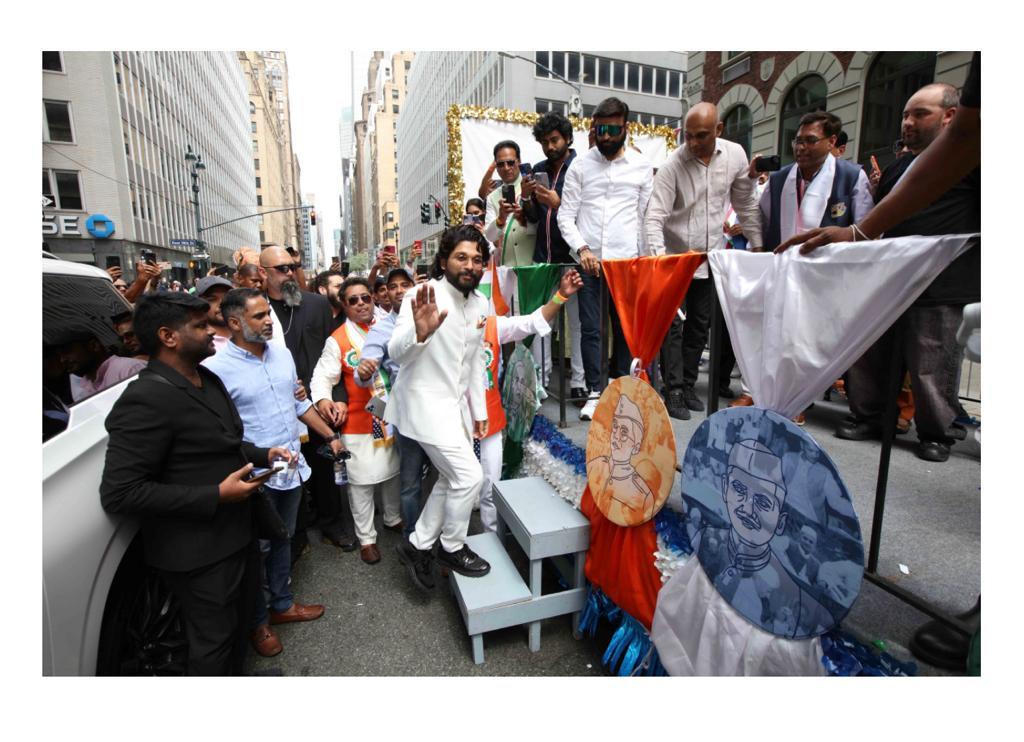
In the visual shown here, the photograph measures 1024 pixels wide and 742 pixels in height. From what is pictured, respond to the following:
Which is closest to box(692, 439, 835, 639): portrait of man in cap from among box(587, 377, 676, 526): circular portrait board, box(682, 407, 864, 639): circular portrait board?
box(682, 407, 864, 639): circular portrait board

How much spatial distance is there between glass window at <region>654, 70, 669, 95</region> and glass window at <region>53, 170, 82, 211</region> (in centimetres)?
3419

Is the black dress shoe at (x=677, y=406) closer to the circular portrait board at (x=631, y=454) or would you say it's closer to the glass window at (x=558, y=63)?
the circular portrait board at (x=631, y=454)

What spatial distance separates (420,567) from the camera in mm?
3279

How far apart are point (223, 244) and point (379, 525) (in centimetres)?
6506

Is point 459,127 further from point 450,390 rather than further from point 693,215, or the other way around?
point 450,390

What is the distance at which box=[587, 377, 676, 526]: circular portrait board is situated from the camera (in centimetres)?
230

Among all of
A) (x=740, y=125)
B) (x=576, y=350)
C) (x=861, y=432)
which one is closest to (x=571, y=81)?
(x=740, y=125)

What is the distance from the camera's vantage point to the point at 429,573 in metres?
3.29

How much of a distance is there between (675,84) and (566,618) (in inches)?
1615

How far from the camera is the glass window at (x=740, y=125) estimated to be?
14.3m

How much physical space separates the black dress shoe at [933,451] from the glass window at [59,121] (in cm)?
3187

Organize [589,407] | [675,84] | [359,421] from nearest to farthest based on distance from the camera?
1. [359,421]
2. [589,407]
3. [675,84]
